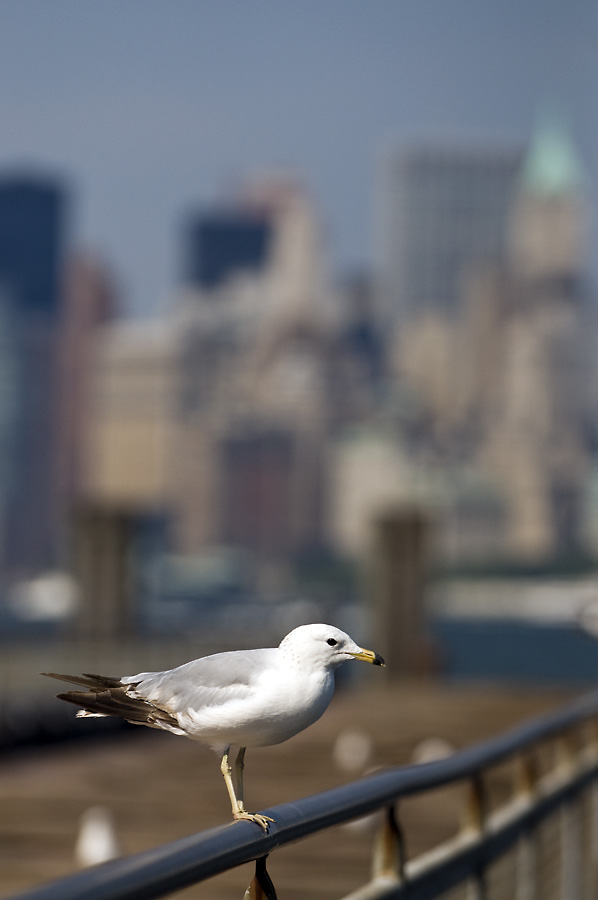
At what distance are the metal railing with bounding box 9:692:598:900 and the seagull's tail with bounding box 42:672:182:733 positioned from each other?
23cm

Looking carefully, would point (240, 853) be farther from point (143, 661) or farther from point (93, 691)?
point (143, 661)

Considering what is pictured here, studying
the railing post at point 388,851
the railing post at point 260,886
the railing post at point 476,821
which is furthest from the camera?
the railing post at point 476,821

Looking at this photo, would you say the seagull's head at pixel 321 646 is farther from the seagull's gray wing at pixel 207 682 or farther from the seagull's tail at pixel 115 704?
the seagull's tail at pixel 115 704

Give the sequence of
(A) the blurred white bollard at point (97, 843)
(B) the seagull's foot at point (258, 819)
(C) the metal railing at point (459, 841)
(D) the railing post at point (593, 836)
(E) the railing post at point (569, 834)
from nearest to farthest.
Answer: (C) the metal railing at point (459, 841) < (B) the seagull's foot at point (258, 819) < (E) the railing post at point (569, 834) < (D) the railing post at point (593, 836) < (A) the blurred white bollard at point (97, 843)

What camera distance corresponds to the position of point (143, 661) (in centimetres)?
2614

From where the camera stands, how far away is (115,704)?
204 cm

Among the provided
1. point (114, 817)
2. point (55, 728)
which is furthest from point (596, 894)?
point (55, 728)

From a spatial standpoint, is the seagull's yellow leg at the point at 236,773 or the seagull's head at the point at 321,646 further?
the seagull's yellow leg at the point at 236,773

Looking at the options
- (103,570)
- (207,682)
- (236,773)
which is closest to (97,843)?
(236,773)

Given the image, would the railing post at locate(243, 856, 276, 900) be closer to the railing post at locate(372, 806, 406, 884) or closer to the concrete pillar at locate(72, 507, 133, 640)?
the railing post at locate(372, 806, 406, 884)

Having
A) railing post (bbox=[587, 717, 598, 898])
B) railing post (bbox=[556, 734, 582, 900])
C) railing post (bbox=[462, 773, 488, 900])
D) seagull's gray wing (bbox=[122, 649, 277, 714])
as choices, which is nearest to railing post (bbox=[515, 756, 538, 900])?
railing post (bbox=[556, 734, 582, 900])

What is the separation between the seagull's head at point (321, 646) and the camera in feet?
6.68

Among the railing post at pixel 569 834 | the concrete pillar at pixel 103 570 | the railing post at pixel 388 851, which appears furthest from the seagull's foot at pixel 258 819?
the concrete pillar at pixel 103 570

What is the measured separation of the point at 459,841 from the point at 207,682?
3.44m
